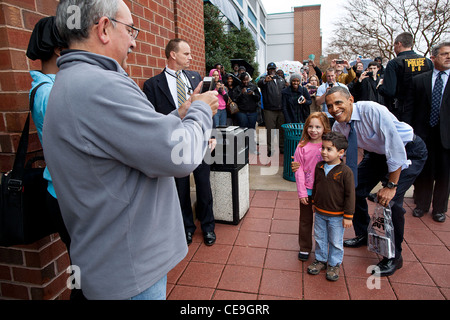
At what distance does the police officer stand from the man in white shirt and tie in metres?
2.19

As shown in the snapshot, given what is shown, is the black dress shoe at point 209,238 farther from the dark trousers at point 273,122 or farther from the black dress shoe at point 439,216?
the dark trousers at point 273,122

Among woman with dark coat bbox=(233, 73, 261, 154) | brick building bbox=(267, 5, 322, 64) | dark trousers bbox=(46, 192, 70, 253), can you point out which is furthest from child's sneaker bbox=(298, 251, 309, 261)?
brick building bbox=(267, 5, 322, 64)

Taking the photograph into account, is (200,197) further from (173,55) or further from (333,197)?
(173,55)

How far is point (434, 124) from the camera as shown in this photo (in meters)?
3.92

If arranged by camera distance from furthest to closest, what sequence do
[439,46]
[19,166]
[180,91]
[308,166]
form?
[439,46] → [180,91] → [308,166] → [19,166]

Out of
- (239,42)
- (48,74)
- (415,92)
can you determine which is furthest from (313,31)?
(48,74)

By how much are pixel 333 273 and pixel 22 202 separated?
8.12ft

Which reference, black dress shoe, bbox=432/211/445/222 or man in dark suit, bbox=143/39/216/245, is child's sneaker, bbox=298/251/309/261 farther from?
black dress shoe, bbox=432/211/445/222

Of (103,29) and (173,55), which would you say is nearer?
(103,29)

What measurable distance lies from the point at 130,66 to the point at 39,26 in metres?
1.53

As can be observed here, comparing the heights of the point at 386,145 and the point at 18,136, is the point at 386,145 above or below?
below

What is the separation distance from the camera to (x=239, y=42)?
15.0 m

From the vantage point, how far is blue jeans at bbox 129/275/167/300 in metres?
1.29

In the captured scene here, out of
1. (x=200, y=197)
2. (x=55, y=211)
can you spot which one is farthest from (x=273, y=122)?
(x=55, y=211)
